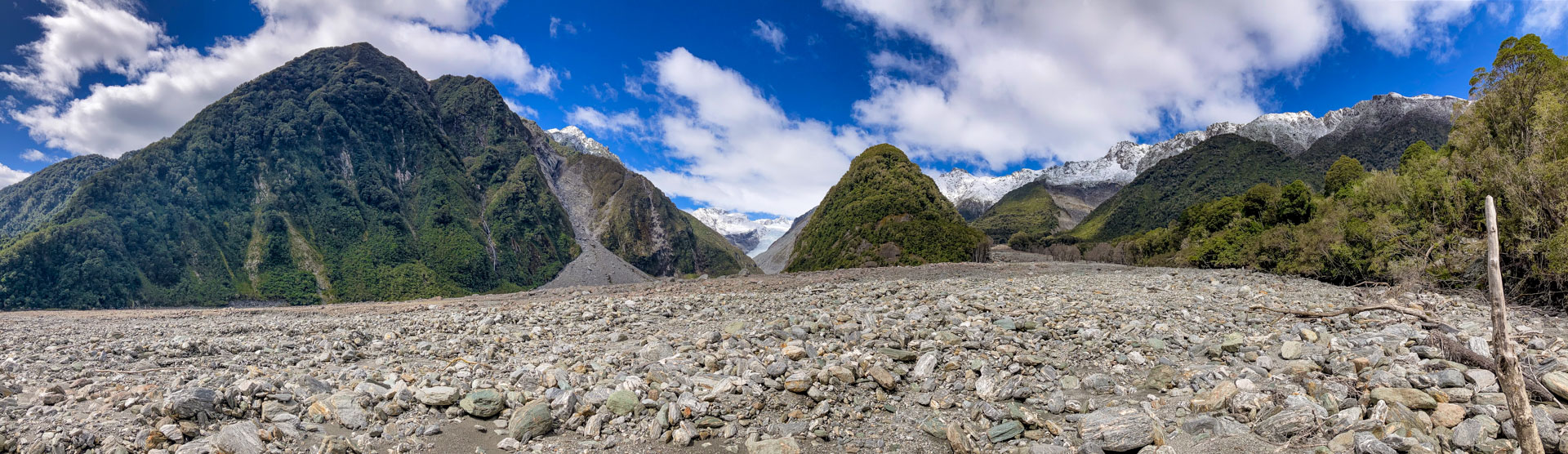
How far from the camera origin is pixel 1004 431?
262 inches

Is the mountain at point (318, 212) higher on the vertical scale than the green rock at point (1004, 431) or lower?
higher

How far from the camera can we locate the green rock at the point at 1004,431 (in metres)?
6.57

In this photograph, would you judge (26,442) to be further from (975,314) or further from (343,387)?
(975,314)

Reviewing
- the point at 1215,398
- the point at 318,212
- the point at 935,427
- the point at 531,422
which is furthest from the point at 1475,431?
the point at 318,212

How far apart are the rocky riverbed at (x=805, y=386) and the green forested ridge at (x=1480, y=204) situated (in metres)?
4.02

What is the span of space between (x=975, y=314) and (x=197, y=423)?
40.6 feet

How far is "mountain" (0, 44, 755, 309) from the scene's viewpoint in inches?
3578

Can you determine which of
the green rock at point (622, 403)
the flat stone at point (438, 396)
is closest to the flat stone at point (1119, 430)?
the green rock at point (622, 403)

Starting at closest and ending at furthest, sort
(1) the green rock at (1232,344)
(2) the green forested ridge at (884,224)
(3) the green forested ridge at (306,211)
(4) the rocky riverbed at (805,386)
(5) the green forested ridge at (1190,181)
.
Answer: (4) the rocky riverbed at (805,386), (1) the green rock at (1232,344), (2) the green forested ridge at (884,224), (3) the green forested ridge at (306,211), (5) the green forested ridge at (1190,181)

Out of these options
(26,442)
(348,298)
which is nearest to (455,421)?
(26,442)

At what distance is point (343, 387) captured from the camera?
780 cm

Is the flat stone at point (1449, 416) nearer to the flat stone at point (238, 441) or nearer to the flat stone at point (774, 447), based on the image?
the flat stone at point (774, 447)

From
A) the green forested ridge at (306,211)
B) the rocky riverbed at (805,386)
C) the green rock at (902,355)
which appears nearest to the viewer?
the rocky riverbed at (805,386)

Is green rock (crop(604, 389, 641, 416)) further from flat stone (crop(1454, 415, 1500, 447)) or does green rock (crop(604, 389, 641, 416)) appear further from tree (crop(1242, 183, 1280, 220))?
tree (crop(1242, 183, 1280, 220))
